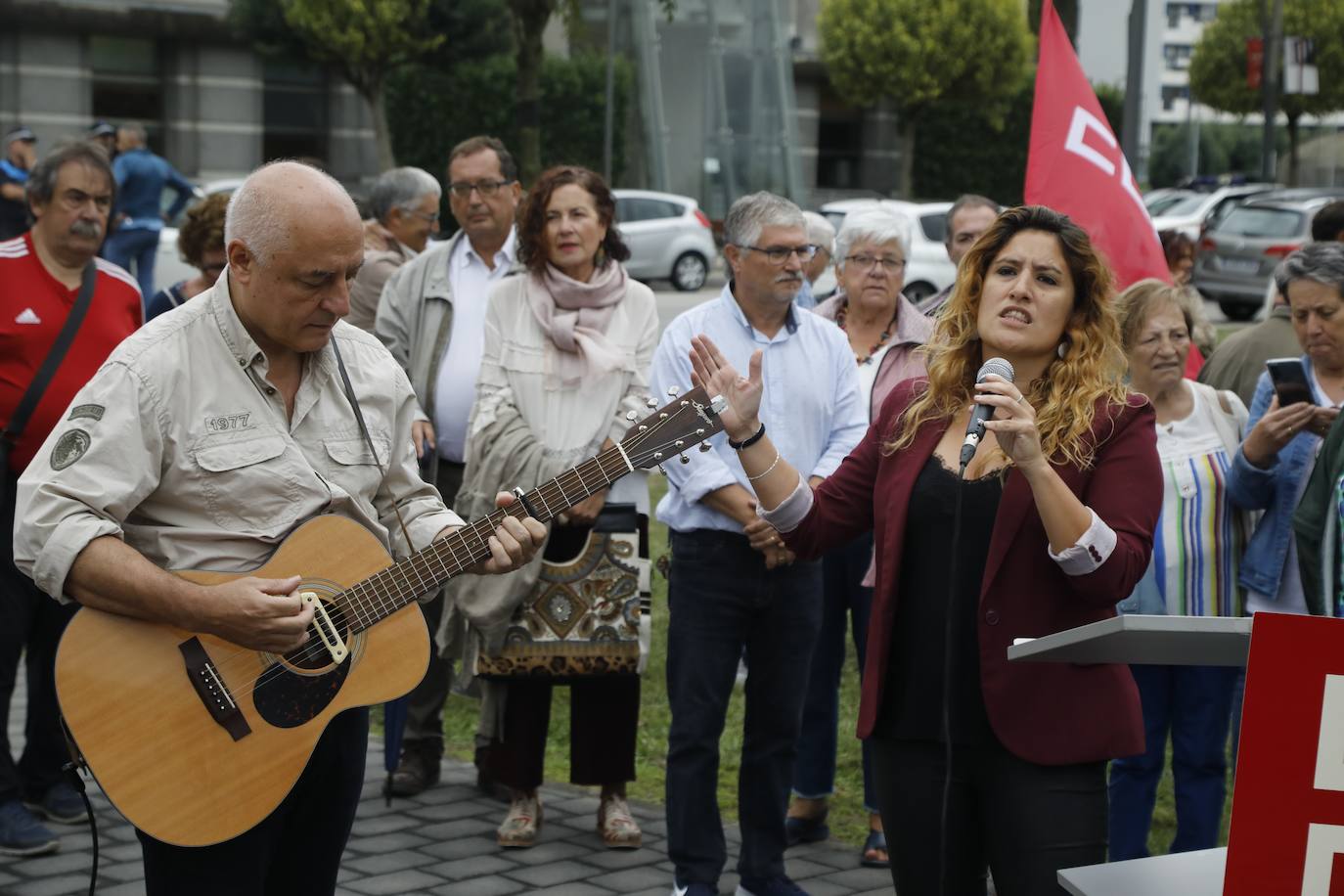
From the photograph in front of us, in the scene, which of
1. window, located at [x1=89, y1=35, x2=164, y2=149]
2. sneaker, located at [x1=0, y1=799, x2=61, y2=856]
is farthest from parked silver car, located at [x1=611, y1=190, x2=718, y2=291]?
sneaker, located at [x1=0, y1=799, x2=61, y2=856]

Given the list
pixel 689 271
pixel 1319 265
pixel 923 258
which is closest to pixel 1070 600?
pixel 1319 265

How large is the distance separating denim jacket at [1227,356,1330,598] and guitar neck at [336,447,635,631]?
2.27m

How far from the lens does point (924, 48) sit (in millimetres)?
40156

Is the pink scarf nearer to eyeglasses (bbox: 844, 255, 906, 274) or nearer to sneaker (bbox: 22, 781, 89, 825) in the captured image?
eyeglasses (bbox: 844, 255, 906, 274)

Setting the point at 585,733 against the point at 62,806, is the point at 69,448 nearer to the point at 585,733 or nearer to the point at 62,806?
the point at 585,733

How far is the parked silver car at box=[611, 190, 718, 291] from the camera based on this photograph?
26.8 meters

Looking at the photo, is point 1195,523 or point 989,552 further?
point 1195,523

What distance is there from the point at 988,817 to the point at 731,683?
1746mm

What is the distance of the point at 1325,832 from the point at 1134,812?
3140mm

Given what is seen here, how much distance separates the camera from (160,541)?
11.1 feet

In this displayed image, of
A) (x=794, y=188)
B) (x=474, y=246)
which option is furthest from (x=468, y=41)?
(x=474, y=246)

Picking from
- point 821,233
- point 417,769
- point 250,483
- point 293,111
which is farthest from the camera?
point 293,111

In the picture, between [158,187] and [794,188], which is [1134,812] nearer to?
[158,187]

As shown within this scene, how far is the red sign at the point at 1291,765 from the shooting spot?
2.41m
